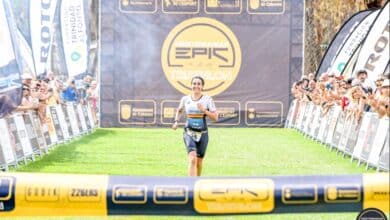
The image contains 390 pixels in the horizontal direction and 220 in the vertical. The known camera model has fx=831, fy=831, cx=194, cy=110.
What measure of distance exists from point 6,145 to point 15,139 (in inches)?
35.2

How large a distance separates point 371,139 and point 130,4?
703 inches

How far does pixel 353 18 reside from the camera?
29.8m

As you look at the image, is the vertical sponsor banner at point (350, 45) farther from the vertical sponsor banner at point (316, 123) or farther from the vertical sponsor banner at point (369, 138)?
the vertical sponsor banner at point (369, 138)

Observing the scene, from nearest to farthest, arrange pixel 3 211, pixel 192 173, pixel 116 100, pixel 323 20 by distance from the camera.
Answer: pixel 3 211
pixel 192 173
pixel 116 100
pixel 323 20

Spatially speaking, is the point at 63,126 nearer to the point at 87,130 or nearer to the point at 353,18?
the point at 87,130

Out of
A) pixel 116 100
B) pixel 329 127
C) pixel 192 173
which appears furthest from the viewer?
pixel 116 100

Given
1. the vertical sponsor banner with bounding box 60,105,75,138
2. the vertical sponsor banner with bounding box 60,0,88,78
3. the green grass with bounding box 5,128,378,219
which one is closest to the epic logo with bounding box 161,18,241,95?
the vertical sponsor banner with bounding box 60,0,88,78

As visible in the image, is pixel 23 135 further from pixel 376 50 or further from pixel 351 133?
pixel 376 50

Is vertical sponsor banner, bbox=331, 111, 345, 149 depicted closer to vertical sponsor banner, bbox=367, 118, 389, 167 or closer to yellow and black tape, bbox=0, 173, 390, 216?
vertical sponsor banner, bbox=367, 118, 389, 167

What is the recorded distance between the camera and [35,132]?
62.5 feet

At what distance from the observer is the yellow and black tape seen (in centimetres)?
652

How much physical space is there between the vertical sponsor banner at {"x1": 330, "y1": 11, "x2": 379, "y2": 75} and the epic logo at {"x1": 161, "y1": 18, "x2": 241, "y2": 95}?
5.29 m

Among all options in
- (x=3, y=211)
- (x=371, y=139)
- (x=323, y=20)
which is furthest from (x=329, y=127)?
(x=323, y=20)

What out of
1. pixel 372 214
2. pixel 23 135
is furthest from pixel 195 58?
pixel 372 214
